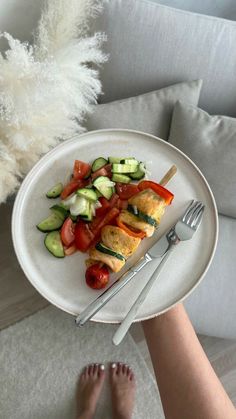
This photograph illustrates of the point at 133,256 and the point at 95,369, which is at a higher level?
the point at 133,256

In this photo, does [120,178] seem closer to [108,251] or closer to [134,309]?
[108,251]

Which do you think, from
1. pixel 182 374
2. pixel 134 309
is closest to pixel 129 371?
pixel 182 374

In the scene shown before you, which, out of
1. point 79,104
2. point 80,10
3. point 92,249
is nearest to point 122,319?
point 92,249

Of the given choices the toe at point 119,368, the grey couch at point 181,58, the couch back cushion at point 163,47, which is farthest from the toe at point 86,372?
the couch back cushion at point 163,47

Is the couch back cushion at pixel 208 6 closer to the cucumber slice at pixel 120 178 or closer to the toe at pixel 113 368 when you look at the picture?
the cucumber slice at pixel 120 178

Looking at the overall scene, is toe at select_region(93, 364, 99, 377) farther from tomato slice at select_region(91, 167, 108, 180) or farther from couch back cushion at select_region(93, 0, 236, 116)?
couch back cushion at select_region(93, 0, 236, 116)

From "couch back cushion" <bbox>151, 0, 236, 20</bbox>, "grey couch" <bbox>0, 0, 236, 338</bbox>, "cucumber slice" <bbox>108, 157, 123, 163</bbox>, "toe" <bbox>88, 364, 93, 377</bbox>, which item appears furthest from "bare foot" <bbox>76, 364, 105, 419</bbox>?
"couch back cushion" <bbox>151, 0, 236, 20</bbox>
